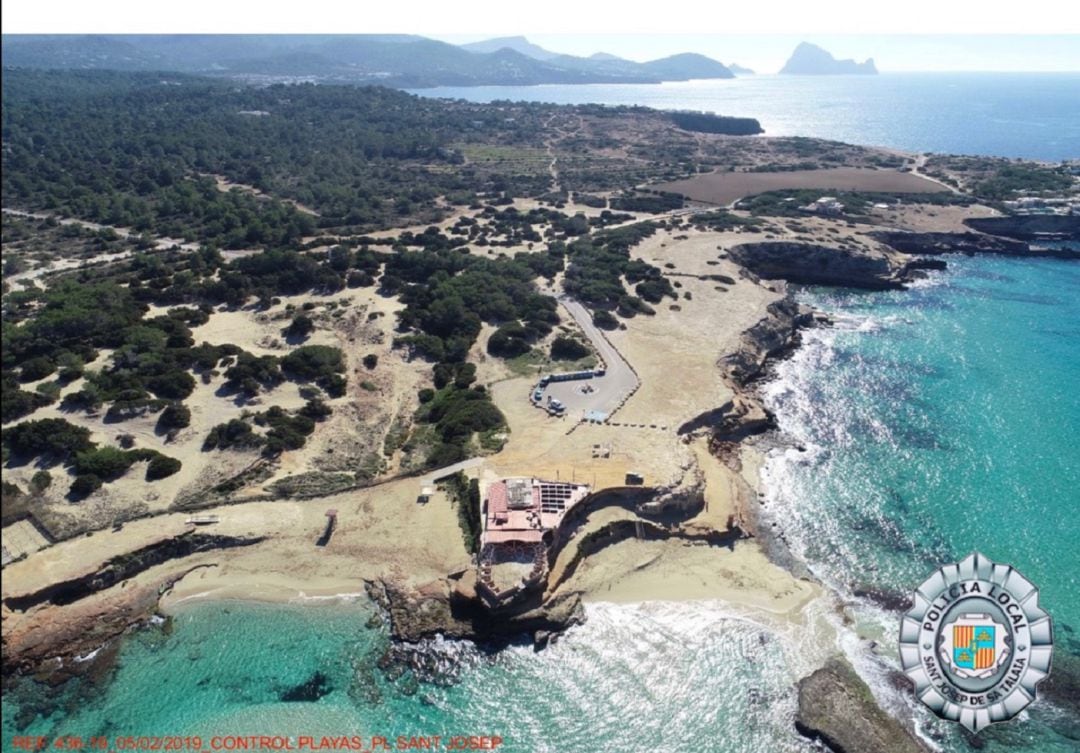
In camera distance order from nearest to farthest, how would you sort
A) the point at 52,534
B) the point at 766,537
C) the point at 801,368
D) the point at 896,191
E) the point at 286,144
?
the point at 52,534, the point at 766,537, the point at 801,368, the point at 896,191, the point at 286,144

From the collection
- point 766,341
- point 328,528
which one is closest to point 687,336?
point 766,341

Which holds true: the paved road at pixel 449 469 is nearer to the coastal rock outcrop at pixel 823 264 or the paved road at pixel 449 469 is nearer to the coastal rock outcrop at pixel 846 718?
the coastal rock outcrop at pixel 846 718

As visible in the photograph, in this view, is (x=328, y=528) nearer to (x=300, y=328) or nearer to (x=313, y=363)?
(x=313, y=363)

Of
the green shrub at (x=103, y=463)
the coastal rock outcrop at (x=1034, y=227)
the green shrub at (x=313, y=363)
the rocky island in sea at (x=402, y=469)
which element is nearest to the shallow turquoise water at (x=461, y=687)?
the rocky island in sea at (x=402, y=469)

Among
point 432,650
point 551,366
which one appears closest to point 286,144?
point 551,366

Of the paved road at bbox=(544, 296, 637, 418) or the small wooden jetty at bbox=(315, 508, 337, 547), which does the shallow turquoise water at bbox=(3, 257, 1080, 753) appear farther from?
the paved road at bbox=(544, 296, 637, 418)

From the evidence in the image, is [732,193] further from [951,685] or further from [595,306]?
[951,685]
